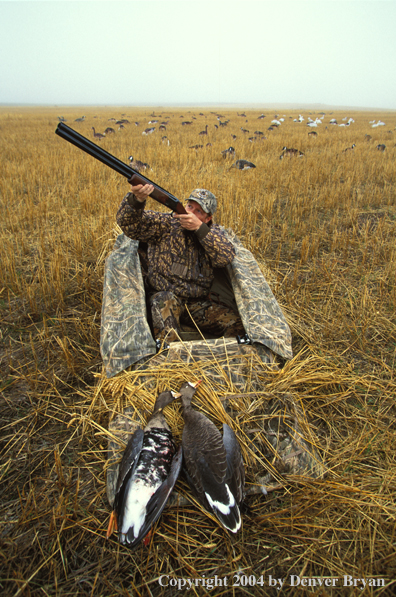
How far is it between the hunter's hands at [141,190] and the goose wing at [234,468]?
1940 millimetres

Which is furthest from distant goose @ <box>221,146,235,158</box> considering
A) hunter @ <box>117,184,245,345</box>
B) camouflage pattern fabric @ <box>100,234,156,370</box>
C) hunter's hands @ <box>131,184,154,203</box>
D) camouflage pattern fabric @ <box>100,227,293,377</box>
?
hunter's hands @ <box>131,184,154,203</box>

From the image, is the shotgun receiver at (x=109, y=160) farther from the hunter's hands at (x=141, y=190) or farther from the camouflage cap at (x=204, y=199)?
the camouflage cap at (x=204, y=199)

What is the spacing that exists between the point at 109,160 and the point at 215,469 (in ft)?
7.36

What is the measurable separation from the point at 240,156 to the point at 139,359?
385 inches

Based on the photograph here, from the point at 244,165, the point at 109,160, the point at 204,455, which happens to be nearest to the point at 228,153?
the point at 244,165

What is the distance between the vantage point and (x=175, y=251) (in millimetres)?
2885

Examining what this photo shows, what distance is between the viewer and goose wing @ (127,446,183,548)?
1.38m

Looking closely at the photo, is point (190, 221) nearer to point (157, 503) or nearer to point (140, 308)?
point (140, 308)

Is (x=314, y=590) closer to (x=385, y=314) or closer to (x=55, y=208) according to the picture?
(x=385, y=314)

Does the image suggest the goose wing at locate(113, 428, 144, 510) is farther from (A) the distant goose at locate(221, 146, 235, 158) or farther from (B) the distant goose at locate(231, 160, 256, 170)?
(A) the distant goose at locate(221, 146, 235, 158)

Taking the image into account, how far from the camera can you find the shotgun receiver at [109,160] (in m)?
2.13

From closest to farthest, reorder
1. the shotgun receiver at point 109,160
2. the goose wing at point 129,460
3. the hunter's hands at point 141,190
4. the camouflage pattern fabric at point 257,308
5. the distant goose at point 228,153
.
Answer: the goose wing at point 129,460, the shotgun receiver at point 109,160, the camouflage pattern fabric at point 257,308, the hunter's hands at point 141,190, the distant goose at point 228,153

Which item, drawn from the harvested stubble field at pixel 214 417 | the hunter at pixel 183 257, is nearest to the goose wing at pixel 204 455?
the harvested stubble field at pixel 214 417

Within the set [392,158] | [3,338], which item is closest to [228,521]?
[3,338]
